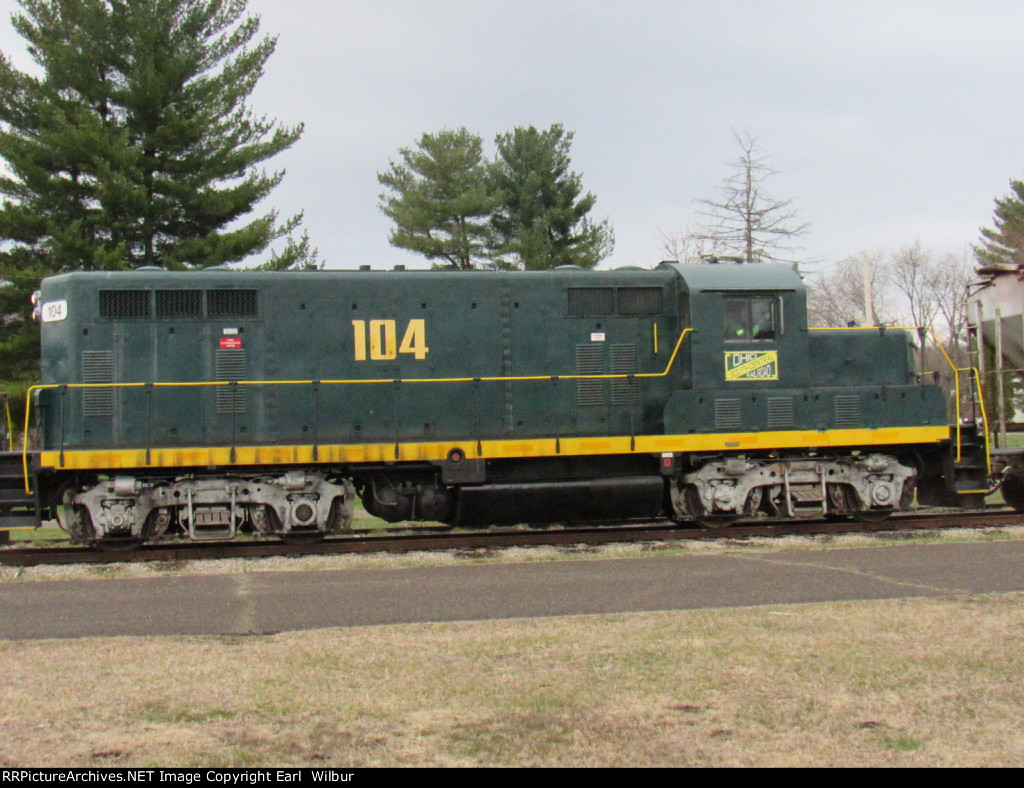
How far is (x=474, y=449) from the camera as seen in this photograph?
38.2 ft

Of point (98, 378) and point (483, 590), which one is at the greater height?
point (98, 378)

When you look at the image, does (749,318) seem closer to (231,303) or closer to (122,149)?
(231,303)

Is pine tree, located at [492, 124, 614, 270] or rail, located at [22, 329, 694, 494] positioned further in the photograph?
pine tree, located at [492, 124, 614, 270]

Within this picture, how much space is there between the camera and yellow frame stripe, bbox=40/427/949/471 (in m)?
11.0

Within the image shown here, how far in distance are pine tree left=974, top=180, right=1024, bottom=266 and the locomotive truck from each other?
130 ft

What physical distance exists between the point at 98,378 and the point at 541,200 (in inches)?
941

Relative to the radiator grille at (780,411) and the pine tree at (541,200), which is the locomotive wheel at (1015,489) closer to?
the radiator grille at (780,411)

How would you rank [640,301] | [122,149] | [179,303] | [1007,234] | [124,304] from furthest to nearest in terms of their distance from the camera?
[1007,234], [122,149], [640,301], [179,303], [124,304]

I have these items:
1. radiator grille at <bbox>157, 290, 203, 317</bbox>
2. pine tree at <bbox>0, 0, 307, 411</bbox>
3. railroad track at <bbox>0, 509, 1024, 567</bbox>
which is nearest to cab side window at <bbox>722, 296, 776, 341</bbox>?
railroad track at <bbox>0, 509, 1024, 567</bbox>

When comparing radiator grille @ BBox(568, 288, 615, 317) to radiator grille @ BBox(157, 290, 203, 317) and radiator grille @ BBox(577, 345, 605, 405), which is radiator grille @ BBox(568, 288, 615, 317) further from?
radiator grille @ BBox(157, 290, 203, 317)

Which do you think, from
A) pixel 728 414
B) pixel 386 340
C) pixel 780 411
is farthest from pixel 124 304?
pixel 780 411

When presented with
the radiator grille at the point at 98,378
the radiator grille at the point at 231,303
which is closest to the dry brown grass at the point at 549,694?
the radiator grille at the point at 98,378

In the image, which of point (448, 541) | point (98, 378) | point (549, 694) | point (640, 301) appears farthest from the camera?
point (640, 301)

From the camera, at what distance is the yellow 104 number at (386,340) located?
11945 mm
